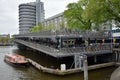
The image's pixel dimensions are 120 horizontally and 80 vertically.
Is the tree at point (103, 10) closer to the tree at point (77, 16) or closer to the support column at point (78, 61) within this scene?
the tree at point (77, 16)

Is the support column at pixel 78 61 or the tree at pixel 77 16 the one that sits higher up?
the tree at pixel 77 16

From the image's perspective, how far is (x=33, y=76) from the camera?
35.8m

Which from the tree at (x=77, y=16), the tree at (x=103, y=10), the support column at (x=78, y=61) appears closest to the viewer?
the support column at (x=78, y=61)

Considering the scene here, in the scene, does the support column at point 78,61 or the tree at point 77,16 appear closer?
the support column at point 78,61

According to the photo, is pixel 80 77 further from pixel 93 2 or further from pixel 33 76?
pixel 93 2

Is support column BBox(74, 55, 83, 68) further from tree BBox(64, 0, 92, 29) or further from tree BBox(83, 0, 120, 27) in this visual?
tree BBox(64, 0, 92, 29)

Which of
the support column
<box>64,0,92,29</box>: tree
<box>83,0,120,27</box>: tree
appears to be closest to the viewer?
the support column

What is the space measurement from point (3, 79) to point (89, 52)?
1768 cm

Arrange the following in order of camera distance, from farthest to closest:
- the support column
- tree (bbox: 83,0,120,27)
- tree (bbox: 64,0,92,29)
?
1. tree (bbox: 64,0,92,29)
2. tree (bbox: 83,0,120,27)
3. the support column

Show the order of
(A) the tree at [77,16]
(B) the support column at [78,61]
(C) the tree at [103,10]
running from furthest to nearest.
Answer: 1. (A) the tree at [77,16]
2. (C) the tree at [103,10]
3. (B) the support column at [78,61]

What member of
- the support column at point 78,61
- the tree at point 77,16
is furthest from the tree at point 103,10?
the support column at point 78,61

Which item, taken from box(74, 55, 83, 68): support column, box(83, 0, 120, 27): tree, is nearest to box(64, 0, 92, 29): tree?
box(83, 0, 120, 27): tree

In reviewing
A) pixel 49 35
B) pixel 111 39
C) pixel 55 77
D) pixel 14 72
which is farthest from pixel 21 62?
pixel 111 39

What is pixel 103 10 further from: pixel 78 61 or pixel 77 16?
pixel 78 61
